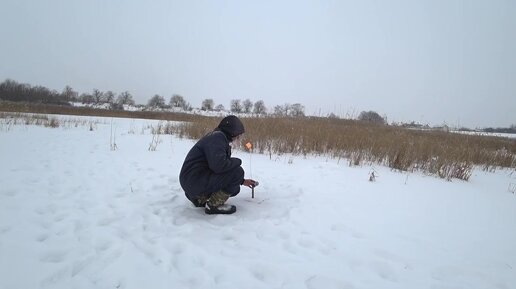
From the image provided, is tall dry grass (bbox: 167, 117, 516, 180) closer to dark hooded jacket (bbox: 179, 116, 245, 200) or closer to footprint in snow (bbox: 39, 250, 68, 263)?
dark hooded jacket (bbox: 179, 116, 245, 200)

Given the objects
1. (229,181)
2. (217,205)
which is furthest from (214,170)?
(217,205)

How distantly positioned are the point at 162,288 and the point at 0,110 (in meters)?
18.7

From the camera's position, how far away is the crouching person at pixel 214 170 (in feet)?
9.77

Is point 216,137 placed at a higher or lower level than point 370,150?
higher

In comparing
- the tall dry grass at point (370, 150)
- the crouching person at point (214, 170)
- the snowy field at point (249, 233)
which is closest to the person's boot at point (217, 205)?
the crouching person at point (214, 170)

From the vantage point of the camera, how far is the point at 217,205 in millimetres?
3188

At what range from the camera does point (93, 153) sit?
5977 mm

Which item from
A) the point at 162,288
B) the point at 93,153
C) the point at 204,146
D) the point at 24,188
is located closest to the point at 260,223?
the point at 204,146

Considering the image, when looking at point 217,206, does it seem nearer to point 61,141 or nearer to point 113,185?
point 113,185

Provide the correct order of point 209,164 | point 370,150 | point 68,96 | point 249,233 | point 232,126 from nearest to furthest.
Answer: point 249,233 < point 209,164 < point 232,126 < point 370,150 < point 68,96

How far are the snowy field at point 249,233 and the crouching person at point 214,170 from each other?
200mm

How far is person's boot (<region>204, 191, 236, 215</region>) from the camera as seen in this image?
3.17 metres

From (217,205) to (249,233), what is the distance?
60cm

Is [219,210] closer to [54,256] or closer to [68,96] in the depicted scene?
[54,256]
